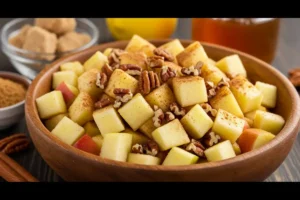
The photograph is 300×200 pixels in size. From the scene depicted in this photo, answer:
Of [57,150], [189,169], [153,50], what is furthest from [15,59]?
[189,169]

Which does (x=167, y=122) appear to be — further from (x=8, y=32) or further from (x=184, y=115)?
(x=8, y=32)

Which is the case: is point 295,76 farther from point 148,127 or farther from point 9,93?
point 9,93

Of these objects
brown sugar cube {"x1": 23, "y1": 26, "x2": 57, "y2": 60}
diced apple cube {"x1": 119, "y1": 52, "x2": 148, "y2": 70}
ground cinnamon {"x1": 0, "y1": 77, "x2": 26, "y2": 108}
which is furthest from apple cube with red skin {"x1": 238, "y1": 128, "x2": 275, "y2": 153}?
brown sugar cube {"x1": 23, "y1": 26, "x2": 57, "y2": 60}

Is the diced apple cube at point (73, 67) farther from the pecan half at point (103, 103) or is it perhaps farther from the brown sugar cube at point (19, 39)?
the brown sugar cube at point (19, 39)

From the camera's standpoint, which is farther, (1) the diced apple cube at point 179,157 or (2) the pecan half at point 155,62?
(2) the pecan half at point 155,62

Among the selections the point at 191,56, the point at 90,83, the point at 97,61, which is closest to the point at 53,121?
the point at 90,83

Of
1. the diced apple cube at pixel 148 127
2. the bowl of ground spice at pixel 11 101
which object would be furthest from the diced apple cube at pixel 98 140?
the bowl of ground spice at pixel 11 101

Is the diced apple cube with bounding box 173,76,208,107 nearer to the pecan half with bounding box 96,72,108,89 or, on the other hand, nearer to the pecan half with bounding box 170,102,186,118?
the pecan half with bounding box 170,102,186,118
